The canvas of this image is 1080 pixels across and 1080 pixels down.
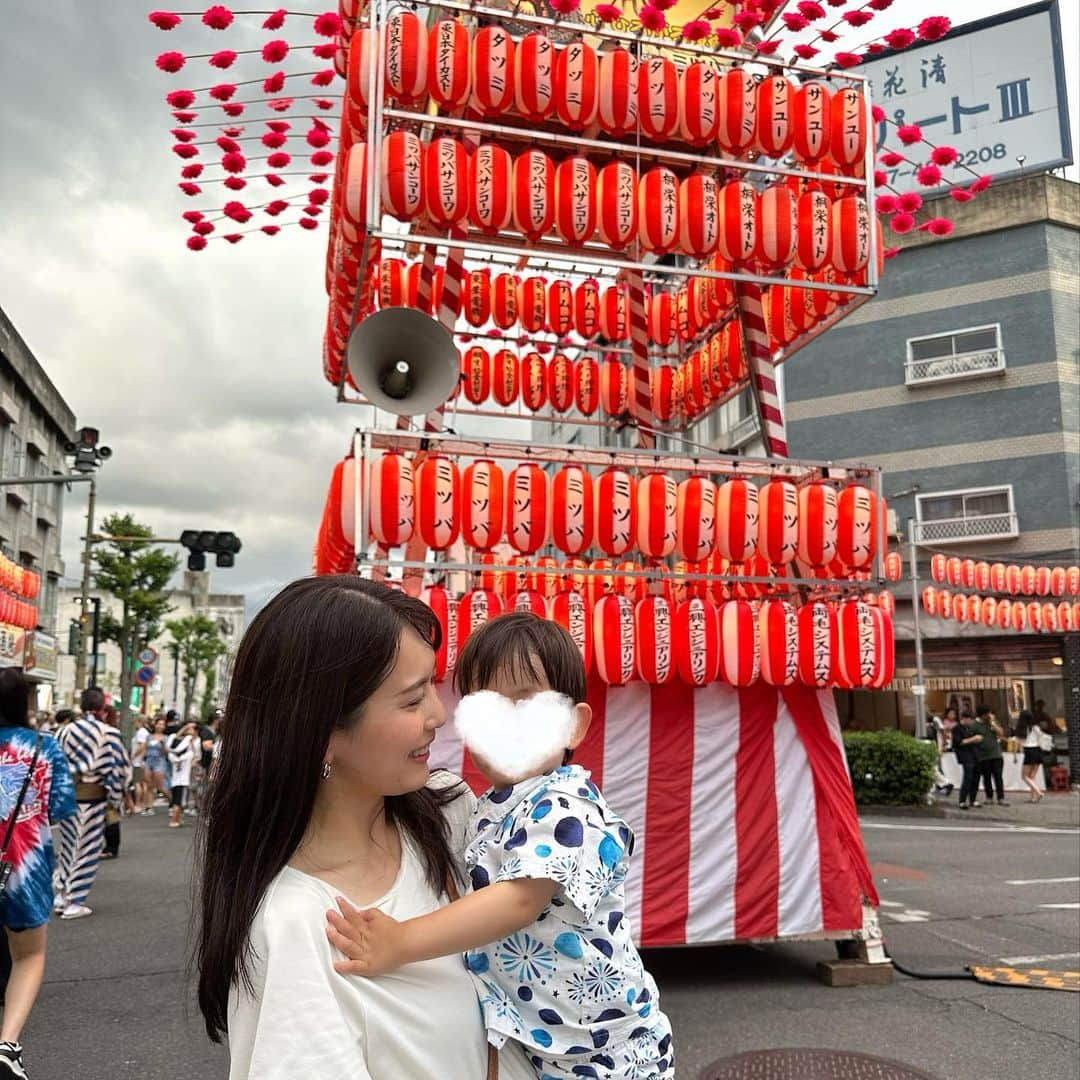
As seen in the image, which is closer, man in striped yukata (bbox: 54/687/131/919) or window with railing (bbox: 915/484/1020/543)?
man in striped yukata (bbox: 54/687/131/919)

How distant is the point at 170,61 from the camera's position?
292 inches

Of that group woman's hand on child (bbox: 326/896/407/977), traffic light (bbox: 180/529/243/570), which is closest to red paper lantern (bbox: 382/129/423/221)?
woman's hand on child (bbox: 326/896/407/977)

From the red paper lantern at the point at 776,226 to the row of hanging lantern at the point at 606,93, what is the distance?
45cm

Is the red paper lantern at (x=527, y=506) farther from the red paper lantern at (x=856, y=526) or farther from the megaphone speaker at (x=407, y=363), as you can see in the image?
the red paper lantern at (x=856, y=526)

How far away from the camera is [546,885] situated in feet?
5.87

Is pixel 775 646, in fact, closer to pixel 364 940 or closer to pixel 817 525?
pixel 817 525

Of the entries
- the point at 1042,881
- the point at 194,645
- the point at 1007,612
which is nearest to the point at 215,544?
the point at 1042,881

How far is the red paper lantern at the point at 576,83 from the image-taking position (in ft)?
24.5

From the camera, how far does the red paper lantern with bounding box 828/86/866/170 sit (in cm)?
788

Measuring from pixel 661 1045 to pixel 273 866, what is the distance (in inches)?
39.0

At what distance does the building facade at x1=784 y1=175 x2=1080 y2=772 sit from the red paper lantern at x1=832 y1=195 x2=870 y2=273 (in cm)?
1912

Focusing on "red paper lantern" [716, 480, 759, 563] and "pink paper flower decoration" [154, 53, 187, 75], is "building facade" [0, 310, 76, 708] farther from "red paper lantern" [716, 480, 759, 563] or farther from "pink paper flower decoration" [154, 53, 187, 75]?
"red paper lantern" [716, 480, 759, 563]

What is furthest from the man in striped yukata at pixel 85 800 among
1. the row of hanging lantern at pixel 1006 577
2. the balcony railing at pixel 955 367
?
the balcony railing at pixel 955 367

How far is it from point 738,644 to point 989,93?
96.4 feet
